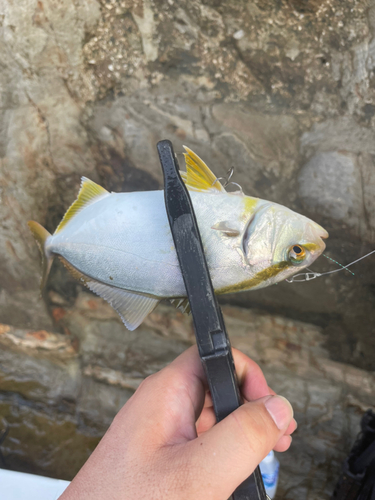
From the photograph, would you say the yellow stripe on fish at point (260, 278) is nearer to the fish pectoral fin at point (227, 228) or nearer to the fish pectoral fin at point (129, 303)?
the fish pectoral fin at point (227, 228)

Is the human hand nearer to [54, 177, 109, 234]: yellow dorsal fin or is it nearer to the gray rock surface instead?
[54, 177, 109, 234]: yellow dorsal fin

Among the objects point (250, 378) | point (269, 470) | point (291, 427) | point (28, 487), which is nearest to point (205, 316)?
point (250, 378)

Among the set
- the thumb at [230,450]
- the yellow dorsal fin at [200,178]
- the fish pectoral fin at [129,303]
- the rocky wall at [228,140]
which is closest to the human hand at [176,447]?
the thumb at [230,450]

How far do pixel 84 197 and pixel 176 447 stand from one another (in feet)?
2.81

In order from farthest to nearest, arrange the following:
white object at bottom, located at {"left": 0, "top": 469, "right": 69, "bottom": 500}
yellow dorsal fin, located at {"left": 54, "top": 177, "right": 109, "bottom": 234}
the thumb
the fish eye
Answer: white object at bottom, located at {"left": 0, "top": 469, "right": 69, "bottom": 500} → yellow dorsal fin, located at {"left": 54, "top": 177, "right": 109, "bottom": 234} → the fish eye → the thumb

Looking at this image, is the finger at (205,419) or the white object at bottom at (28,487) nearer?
the finger at (205,419)

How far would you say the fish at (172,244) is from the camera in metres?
0.92

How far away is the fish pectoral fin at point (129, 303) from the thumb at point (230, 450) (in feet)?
1.28

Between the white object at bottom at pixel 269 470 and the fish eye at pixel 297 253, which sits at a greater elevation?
the fish eye at pixel 297 253

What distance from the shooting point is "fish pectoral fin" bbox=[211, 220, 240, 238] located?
926 mm

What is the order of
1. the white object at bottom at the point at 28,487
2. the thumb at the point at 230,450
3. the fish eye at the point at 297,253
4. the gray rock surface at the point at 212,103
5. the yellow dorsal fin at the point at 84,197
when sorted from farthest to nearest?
1. the white object at bottom at the point at 28,487
2. the gray rock surface at the point at 212,103
3. the yellow dorsal fin at the point at 84,197
4. the fish eye at the point at 297,253
5. the thumb at the point at 230,450

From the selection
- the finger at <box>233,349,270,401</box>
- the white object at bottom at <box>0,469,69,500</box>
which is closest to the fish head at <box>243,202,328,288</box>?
the finger at <box>233,349,270,401</box>

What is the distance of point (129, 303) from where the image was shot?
1.08 m

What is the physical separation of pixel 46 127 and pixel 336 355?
7.02 feet
